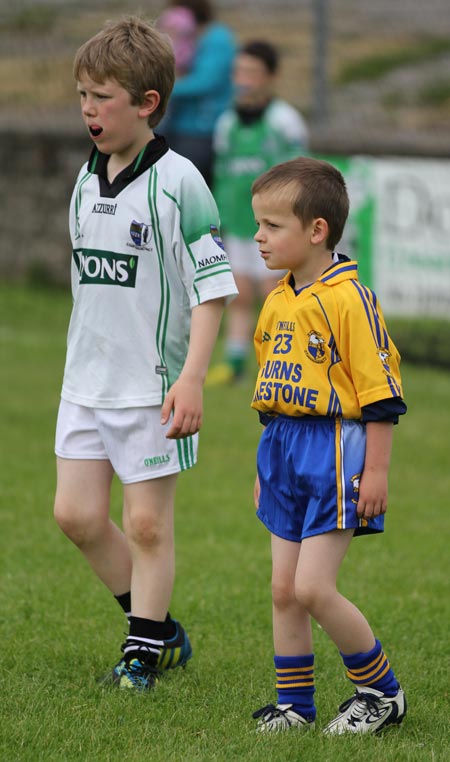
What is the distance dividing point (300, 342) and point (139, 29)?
1.06 m

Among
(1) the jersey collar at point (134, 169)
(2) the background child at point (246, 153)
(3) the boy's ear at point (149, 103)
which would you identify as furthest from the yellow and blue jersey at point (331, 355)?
(2) the background child at point (246, 153)

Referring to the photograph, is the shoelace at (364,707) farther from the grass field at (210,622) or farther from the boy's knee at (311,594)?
the boy's knee at (311,594)

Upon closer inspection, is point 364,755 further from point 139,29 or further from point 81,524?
point 139,29

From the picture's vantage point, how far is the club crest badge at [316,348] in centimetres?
332

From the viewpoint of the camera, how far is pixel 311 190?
3.38m

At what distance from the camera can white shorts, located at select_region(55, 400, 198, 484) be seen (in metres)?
3.76

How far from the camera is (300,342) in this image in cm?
334

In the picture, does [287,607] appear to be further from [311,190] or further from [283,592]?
[311,190]

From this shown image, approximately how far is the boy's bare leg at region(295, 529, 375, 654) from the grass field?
0.30 meters

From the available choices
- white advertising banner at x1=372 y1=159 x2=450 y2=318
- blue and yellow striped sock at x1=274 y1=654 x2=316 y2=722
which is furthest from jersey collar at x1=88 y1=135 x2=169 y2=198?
white advertising banner at x1=372 y1=159 x2=450 y2=318

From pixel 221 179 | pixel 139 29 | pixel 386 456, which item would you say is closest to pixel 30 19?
pixel 221 179

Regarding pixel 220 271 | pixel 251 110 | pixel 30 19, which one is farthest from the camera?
pixel 30 19

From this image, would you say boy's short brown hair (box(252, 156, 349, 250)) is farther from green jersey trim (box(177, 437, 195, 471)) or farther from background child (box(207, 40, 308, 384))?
background child (box(207, 40, 308, 384))

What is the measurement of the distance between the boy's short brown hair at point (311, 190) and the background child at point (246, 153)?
17.8ft
